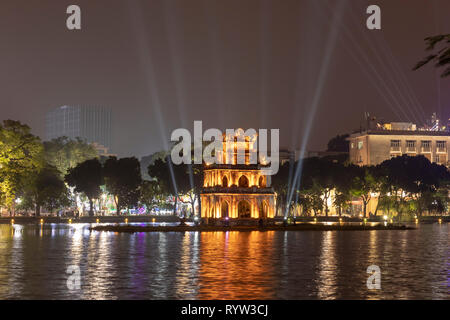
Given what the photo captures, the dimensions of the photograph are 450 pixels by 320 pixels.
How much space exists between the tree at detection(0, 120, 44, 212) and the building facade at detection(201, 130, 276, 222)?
26185 millimetres

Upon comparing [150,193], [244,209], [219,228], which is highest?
[150,193]

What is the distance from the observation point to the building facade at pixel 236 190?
10144 cm

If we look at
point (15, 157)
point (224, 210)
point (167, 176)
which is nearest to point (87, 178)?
point (167, 176)

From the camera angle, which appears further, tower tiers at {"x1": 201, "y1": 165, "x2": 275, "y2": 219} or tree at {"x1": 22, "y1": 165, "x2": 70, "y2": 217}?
tree at {"x1": 22, "y1": 165, "x2": 70, "y2": 217}

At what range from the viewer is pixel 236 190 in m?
101

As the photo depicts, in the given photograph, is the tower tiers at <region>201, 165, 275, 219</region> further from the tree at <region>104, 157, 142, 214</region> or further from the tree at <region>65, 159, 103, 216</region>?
the tree at <region>104, 157, 142, 214</region>

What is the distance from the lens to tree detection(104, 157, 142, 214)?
148875 mm

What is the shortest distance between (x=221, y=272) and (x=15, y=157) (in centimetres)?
7261

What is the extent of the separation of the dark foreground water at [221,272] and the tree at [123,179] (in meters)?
95.4

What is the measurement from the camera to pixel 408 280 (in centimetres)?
3119
